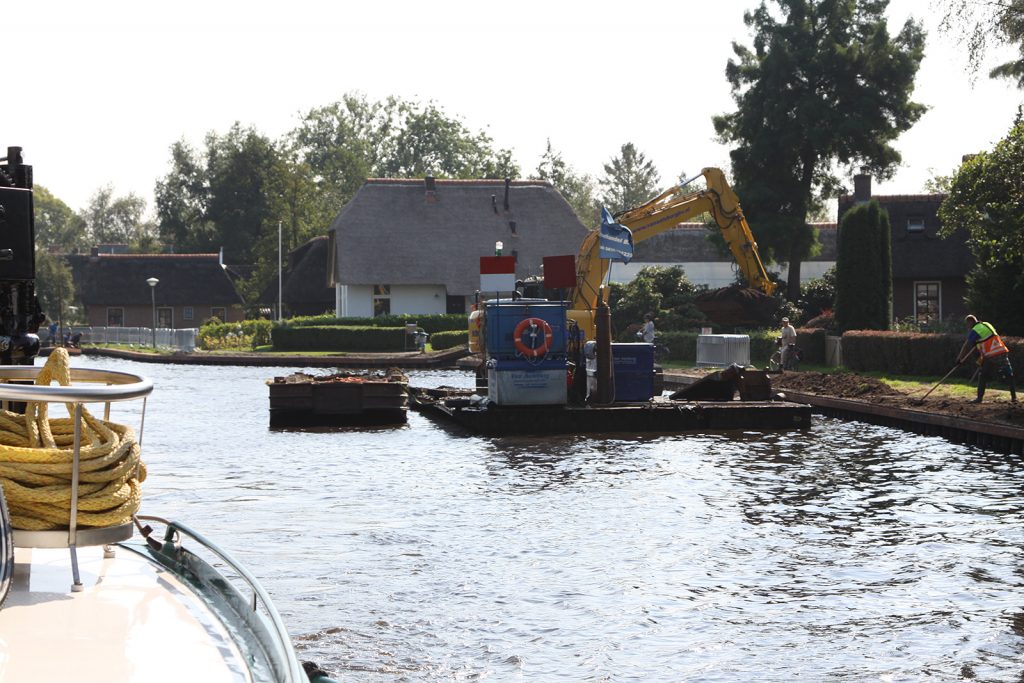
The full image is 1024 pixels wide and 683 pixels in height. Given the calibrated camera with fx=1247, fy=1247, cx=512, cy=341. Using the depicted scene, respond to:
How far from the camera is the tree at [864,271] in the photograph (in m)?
40.4

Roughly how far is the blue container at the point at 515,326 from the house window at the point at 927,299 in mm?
32387

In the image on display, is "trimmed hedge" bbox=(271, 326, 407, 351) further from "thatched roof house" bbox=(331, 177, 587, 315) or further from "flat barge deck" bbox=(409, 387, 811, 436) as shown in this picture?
"flat barge deck" bbox=(409, 387, 811, 436)

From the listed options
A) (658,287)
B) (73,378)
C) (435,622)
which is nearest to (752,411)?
A: (435,622)

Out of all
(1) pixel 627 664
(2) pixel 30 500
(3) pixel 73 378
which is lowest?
(1) pixel 627 664

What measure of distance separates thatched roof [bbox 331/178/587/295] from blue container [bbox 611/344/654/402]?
43.6m

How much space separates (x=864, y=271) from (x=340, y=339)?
28.1 meters

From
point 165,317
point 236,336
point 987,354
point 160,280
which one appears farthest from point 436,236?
point 987,354

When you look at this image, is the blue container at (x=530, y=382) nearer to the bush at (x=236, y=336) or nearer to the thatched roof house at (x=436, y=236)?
the bush at (x=236, y=336)

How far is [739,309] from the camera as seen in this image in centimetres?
5122

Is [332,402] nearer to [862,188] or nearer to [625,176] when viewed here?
[862,188]

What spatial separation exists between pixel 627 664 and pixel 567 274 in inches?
690

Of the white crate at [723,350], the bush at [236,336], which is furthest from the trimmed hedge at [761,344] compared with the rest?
the bush at [236,336]

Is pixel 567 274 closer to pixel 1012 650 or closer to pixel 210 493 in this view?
pixel 210 493

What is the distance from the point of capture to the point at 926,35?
5622cm
